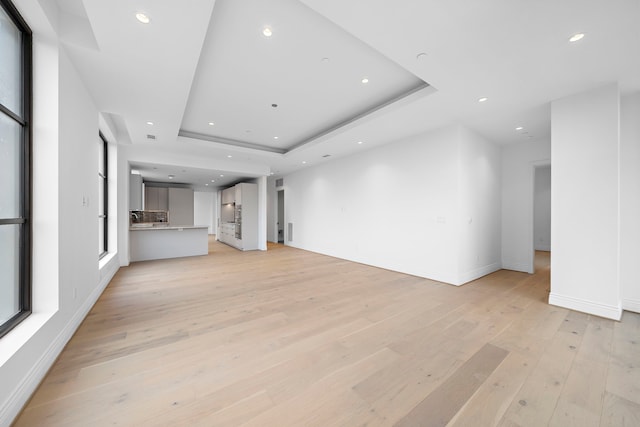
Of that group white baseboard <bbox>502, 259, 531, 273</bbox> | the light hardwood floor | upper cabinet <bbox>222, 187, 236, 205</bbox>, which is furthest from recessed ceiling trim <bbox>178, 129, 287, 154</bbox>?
white baseboard <bbox>502, 259, 531, 273</bbox>

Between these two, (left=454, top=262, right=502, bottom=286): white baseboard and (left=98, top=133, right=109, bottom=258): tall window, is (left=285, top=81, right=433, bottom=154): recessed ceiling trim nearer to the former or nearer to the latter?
(left=454, top=262, right=502, bottom=286): white baseboard

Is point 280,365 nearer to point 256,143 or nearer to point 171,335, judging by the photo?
point 171,335

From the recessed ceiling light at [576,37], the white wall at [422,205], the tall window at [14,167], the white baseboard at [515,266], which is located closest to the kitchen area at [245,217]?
the white wall at [422,205]

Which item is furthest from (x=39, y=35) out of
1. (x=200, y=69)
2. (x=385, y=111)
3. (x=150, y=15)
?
(x=385, y=111)

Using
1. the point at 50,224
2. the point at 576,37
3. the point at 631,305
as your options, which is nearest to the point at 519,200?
the point at 631,305

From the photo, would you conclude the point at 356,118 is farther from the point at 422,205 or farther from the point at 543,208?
the point at 543,208

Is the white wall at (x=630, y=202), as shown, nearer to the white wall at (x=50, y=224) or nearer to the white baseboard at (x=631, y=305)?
the white baseboard at (x=631, y=305)

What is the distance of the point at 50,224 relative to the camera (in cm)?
205

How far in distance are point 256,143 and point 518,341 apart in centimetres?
612

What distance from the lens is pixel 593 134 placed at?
9.92 feet

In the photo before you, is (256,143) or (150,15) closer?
(150,15)

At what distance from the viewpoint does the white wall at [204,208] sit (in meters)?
13.4

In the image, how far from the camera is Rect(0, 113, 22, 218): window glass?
1.69 metres

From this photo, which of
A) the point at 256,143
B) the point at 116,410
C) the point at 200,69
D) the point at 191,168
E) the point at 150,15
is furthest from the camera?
the point at 191,168
